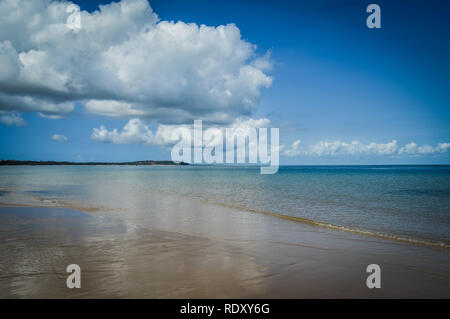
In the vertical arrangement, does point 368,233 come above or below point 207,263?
below

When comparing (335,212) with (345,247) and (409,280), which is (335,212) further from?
(409,280)

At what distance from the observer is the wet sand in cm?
599

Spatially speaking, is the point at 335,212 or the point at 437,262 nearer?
the point at 437,262

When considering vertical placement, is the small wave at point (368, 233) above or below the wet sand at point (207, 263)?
below

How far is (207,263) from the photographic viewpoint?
7.72m

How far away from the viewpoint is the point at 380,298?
5859 mm

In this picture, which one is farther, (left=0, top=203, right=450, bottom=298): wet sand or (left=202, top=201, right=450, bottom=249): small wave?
(left=202, top=201, right=450, bottom=249): small wave

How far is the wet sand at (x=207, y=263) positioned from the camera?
5992 mm

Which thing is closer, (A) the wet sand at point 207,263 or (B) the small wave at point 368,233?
(A) the wet sand at point 207,263

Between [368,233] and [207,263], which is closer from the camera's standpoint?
[207,263]

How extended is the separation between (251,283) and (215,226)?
6.97m

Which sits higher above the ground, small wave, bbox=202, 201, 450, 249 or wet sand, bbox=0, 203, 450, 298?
wet sand, bbox=0, 203, 450, 298
